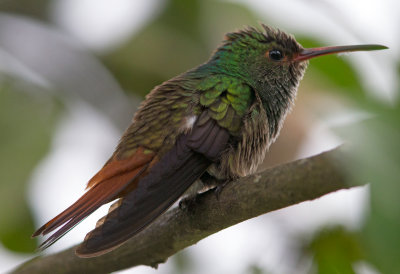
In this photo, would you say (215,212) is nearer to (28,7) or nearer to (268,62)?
(268,62)

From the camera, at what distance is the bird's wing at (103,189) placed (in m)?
2.62

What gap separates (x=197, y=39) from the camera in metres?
5.59

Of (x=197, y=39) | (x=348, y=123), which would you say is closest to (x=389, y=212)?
(x=348, y=123)

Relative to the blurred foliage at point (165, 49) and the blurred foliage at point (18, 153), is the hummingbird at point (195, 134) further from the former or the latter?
the blurred foliage at point (165, 49)

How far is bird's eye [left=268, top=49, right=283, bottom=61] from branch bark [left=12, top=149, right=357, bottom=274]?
→ 1534 millimetres

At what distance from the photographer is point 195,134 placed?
3.15 meters

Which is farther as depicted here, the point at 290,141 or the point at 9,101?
the point at 290,141

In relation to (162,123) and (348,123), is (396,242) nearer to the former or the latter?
(348,123)

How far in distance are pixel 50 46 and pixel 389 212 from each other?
6.03 m

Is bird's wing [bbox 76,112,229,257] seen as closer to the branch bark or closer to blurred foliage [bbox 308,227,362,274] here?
the branch bark

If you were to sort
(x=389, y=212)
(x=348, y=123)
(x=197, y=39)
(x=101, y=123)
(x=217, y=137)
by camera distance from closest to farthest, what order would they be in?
(x=389, y=212), (x=348, y=123), (x=217, y=137), (x=197, y=39), (x=101, y=123)

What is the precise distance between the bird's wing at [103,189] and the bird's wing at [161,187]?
0.07 metres

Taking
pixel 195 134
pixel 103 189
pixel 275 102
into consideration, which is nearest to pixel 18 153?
pixel 103 189

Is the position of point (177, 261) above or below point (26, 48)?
below
